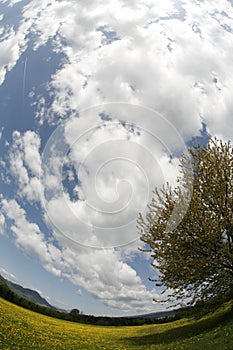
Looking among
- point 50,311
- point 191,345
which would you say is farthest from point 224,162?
point 50,311

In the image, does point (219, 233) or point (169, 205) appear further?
point (169, 205)

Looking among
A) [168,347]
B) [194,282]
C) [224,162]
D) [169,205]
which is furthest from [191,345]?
[224,162]

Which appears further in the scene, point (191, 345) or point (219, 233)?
point (219, 233)

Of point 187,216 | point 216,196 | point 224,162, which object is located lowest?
point 187,216

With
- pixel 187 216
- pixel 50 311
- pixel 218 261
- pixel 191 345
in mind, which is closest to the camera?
pixel 191 345

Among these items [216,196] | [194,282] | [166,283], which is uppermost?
[216,196]

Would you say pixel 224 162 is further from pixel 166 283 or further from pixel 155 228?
pixel 166 283

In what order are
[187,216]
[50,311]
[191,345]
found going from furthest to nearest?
[50,311] < [187,216] < [191,345]

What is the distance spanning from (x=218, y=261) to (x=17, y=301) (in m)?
54.1

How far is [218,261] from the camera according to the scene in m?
21.1

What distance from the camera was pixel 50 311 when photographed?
224 feet

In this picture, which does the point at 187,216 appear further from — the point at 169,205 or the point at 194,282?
the point at 194,282

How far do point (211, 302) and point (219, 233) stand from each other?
5.44m

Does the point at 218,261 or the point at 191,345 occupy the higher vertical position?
the point at 218,261
